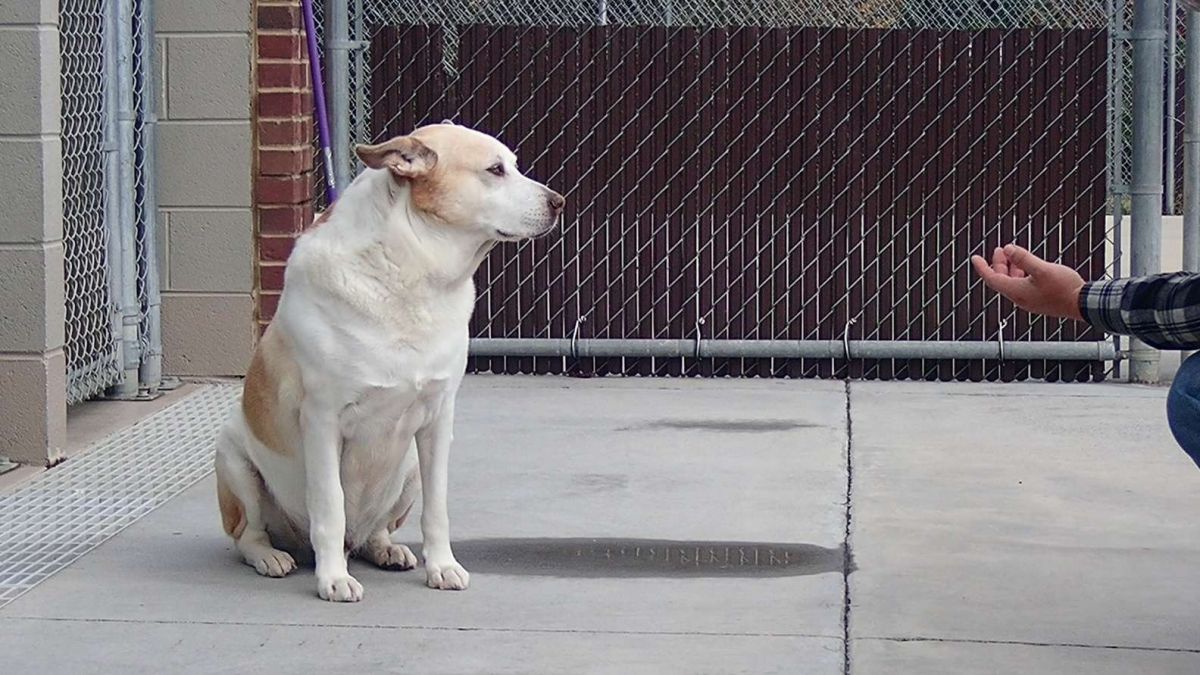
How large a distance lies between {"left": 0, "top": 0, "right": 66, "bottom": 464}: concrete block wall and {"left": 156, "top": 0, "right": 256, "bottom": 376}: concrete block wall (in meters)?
1.52

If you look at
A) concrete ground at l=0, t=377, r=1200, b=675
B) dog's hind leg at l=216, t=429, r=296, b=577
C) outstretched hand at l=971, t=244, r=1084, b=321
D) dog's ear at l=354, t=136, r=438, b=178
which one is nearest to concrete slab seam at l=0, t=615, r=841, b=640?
concrete ground at l=0, t=377, r=1200, b=675

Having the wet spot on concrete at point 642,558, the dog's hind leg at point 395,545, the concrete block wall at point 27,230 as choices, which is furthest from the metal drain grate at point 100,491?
the wet spot on concrete at point 642,558

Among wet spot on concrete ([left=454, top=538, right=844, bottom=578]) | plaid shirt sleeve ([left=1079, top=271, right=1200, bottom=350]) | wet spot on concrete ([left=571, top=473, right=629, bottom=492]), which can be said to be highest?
plaid shirt sleeve ([left=1079, top=271, right=1200, bottom=350])

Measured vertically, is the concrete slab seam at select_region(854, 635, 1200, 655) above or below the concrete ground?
below

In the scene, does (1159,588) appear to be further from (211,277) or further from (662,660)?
(211,277)

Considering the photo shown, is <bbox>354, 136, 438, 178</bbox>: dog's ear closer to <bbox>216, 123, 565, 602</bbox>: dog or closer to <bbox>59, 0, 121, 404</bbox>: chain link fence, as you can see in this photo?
<bbox>216, 123, 565, 602</bbox>: dog

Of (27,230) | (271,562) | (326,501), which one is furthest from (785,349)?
(326,501)

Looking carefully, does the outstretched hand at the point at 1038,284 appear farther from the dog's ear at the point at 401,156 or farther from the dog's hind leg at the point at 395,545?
the dog's hind leg at the point at 395,545

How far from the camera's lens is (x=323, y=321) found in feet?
14.9

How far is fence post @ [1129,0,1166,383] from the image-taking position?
25.6 feet

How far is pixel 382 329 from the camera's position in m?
4.54

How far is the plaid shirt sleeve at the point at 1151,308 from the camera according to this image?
12.5ft

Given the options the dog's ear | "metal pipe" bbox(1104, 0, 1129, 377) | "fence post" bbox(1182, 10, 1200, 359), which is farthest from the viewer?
"metal pipe" bbox(1104, 0, 1129, 377)

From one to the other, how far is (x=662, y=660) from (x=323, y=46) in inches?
194
